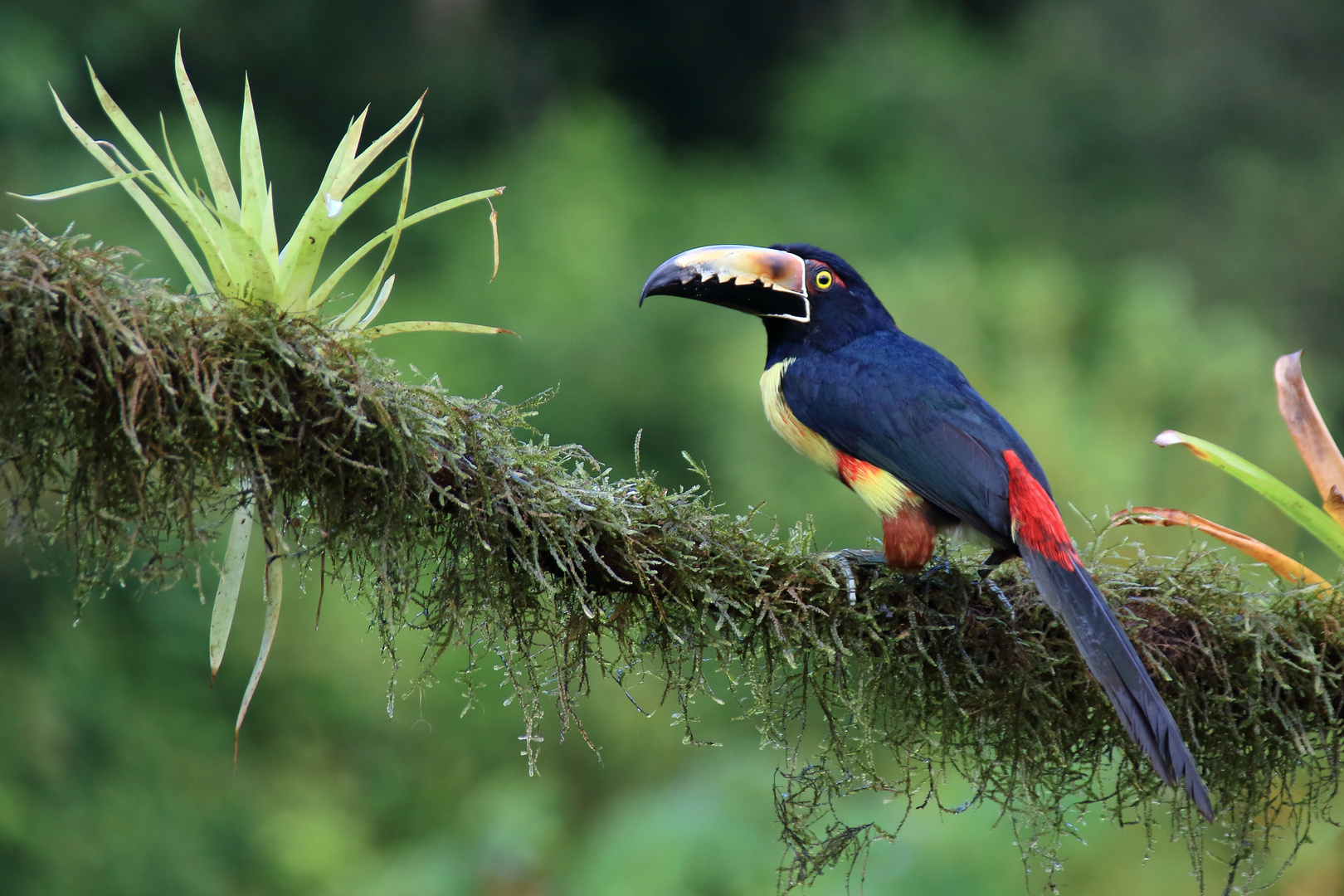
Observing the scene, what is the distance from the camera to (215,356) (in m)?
1.78

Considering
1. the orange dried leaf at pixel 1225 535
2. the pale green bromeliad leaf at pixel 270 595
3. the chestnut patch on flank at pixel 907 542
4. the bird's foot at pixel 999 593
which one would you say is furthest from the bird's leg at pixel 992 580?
the pale green bromeliad leaf at pixel 270 595

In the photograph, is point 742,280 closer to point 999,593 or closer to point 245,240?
point 999,593

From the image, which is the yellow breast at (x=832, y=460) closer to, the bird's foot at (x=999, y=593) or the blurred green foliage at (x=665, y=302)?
the bird's foot at (x=999, y=593)

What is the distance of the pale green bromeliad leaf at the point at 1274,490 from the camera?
2600 mm

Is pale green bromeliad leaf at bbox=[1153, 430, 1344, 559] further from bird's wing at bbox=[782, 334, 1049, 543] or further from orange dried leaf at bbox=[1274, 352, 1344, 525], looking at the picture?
bird's wing at bbox=[782, 334, 1049, 543]

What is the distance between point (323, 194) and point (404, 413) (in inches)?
16.8

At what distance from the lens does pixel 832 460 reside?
271 cm

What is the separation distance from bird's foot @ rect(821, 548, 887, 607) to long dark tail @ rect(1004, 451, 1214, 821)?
26 cm

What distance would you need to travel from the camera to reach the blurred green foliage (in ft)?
21.3

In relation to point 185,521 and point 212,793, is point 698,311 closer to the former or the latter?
point 212,793

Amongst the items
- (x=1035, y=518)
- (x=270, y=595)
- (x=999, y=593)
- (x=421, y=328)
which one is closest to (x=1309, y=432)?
(x=1035, y=518)

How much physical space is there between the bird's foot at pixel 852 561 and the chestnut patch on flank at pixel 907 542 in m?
0.02

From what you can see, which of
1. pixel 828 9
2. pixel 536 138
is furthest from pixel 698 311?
pixel 828 9

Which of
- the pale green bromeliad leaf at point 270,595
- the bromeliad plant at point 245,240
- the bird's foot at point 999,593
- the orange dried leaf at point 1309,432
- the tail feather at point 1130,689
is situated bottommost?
the tail feather at point 1130,689
